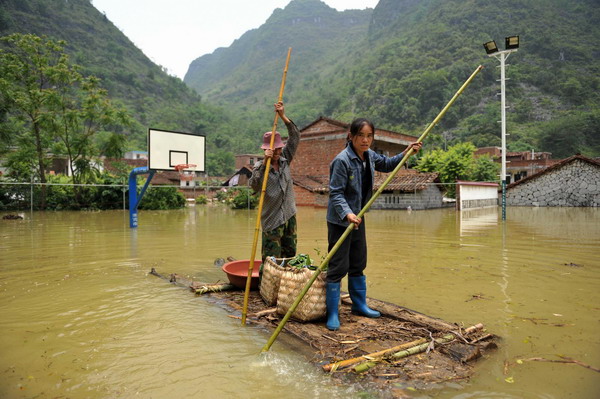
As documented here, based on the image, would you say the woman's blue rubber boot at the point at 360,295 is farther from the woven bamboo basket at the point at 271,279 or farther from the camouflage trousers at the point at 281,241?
the camouflage trousers at the point at 281,241

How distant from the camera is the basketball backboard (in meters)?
13.1

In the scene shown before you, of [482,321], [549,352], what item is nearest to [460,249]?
[482,321]

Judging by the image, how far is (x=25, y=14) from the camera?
58500mm

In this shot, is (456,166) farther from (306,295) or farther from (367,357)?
(367,357)

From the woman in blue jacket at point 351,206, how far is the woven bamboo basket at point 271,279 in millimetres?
638

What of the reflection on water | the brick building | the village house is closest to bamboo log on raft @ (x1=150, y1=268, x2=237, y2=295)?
the reflection on water

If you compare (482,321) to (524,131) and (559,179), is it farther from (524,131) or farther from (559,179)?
(524,131)

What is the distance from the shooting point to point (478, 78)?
193 feet

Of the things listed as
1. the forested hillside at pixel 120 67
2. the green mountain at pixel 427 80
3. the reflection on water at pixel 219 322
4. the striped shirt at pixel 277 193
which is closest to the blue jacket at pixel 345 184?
the striped shirt at pixel 277 193

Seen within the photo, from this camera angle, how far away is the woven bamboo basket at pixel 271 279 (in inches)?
147

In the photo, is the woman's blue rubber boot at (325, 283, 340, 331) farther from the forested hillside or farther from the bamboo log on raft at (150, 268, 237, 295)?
the forested hillside

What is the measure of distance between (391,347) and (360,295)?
741 mm

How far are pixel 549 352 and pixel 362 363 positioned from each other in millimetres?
1474

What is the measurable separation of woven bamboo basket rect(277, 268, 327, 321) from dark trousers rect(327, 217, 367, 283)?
12 centimetres
